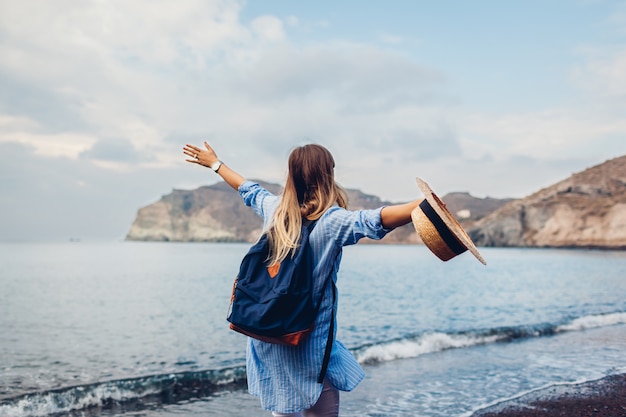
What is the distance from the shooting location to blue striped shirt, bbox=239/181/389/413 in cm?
248

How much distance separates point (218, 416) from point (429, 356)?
631 centimetres

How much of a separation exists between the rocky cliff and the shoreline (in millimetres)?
87913

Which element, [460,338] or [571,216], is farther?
[571,216]

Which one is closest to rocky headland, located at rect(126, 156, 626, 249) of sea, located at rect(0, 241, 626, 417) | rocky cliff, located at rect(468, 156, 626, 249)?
rocky cliff, located at rect(468, 156, 626, 249)

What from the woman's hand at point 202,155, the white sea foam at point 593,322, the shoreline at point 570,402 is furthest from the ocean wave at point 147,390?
the woman's hand at point 202,155

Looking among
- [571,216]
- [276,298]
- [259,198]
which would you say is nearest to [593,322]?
[259,198]

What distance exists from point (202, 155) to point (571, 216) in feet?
335

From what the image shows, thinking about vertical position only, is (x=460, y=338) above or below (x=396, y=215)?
below

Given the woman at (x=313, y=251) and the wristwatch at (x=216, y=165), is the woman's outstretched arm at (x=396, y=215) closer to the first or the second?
the woman at (x=313, y=251)

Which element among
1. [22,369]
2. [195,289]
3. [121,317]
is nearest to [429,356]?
[22,369]

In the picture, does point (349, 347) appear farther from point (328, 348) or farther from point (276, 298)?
point (276, 298)

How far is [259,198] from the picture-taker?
9.65 ft

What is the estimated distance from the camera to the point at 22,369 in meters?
11.5

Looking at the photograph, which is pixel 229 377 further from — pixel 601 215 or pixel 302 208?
pixel 601 215
